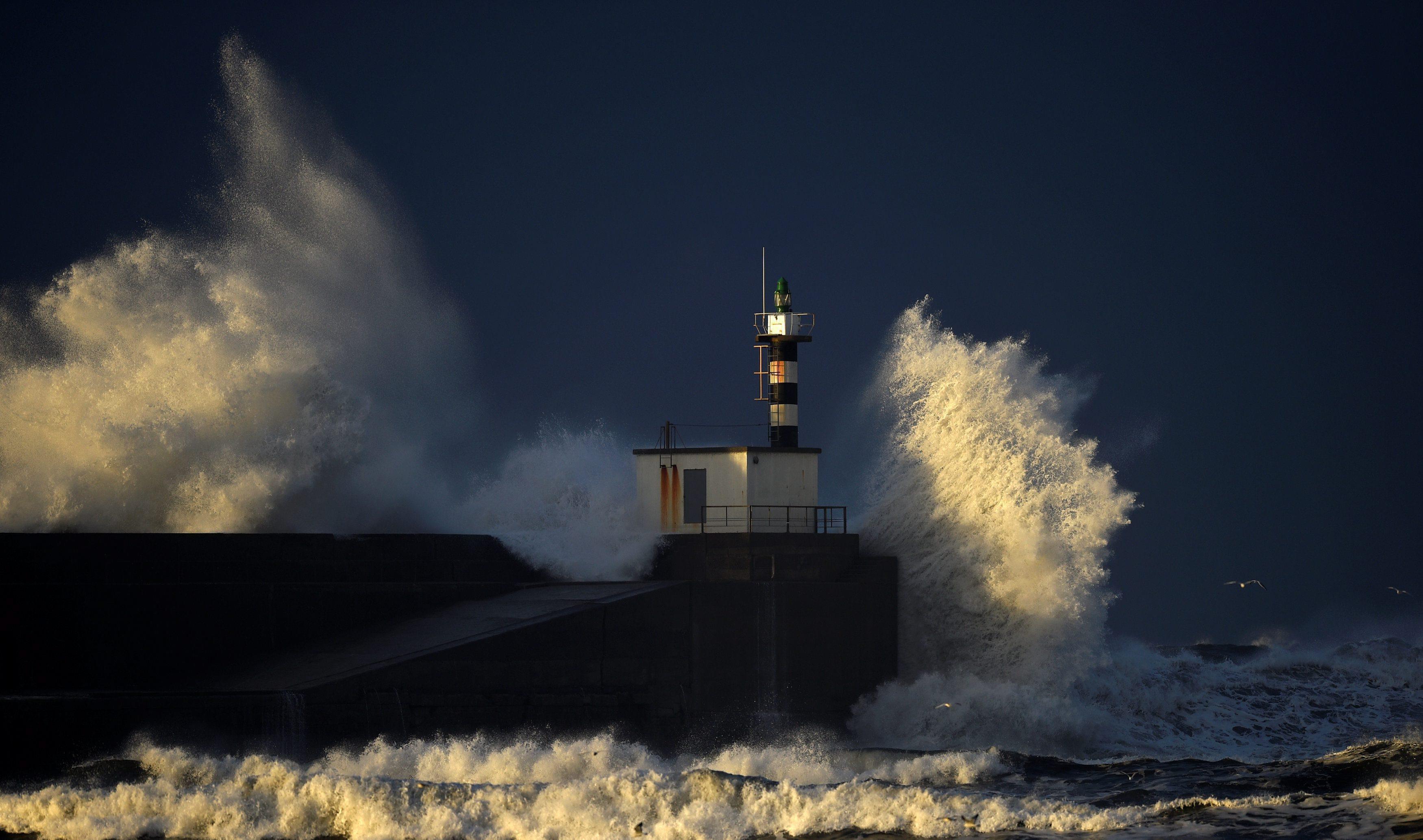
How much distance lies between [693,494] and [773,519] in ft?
4.38

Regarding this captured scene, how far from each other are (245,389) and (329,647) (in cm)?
481

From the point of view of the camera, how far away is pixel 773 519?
2092cm

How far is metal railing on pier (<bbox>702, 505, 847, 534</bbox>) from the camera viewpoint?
20.7m

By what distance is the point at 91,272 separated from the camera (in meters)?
22.3

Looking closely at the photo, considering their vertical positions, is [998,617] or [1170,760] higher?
[998,617]

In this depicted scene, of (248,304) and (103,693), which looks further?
(248,304)

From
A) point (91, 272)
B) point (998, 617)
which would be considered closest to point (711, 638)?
point (998, 617)

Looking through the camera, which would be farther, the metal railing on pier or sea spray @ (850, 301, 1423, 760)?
the metal railing on pier

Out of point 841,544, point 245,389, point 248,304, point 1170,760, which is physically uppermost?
point 248,304

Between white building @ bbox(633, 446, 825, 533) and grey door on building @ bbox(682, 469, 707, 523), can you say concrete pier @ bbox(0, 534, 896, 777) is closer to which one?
white building @ bbox(633, 446, 825, 533)

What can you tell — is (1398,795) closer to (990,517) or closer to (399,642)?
(990,517)

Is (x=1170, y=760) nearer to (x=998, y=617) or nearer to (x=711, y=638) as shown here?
(x=998, y=617)

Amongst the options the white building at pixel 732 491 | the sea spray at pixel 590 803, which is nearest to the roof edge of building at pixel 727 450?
the white building at pixel 732 491

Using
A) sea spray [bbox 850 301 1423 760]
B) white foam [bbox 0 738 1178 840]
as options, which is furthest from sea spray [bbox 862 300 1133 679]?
white foam [bbox 0 738 1178 840]
